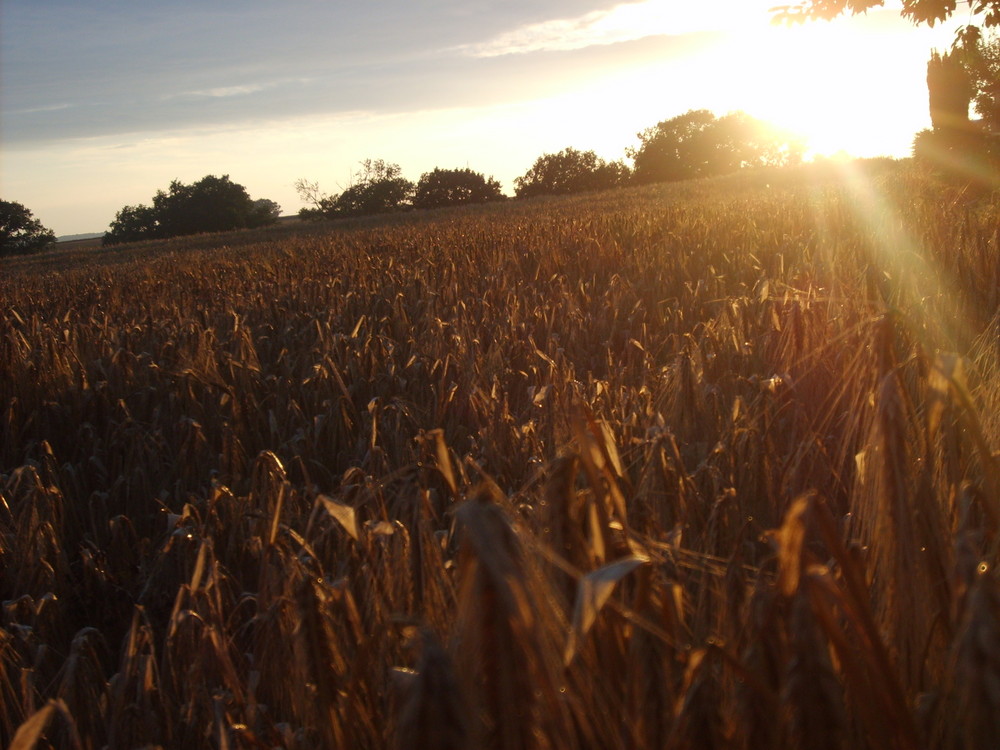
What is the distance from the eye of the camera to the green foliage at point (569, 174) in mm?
50500

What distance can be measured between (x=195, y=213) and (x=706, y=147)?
132ft

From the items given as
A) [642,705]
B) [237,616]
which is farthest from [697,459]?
[642,705]

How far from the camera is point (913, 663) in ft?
3.27

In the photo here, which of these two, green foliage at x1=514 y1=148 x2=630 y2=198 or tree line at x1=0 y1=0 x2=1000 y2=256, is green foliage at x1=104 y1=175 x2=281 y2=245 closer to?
tree line at x1=0 y1=0 x2=1000 y2=256

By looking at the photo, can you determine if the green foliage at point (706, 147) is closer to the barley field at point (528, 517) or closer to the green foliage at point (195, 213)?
the green foliage at point (195, 213)

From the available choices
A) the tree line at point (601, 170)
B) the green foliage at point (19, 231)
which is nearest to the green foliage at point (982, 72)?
the tree line at point (601, 170)

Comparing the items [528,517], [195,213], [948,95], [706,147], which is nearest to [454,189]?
[195,213]

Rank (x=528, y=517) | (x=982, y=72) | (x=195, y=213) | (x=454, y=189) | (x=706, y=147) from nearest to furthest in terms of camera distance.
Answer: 1. (x=528, y=517)
2. (x=982, y=72)
3. (x=454, y=189)
4. (x=195, y=213)
5. (x=706, y=147)

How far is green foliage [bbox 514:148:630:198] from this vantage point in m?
50.5

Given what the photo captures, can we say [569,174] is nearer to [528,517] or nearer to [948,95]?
[948,95]

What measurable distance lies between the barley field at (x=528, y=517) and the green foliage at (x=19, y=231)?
51.7m

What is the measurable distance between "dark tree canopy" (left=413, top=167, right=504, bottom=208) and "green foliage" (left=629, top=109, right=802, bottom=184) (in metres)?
12.9

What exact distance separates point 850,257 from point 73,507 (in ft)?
14.9

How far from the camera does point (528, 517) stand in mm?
1583
